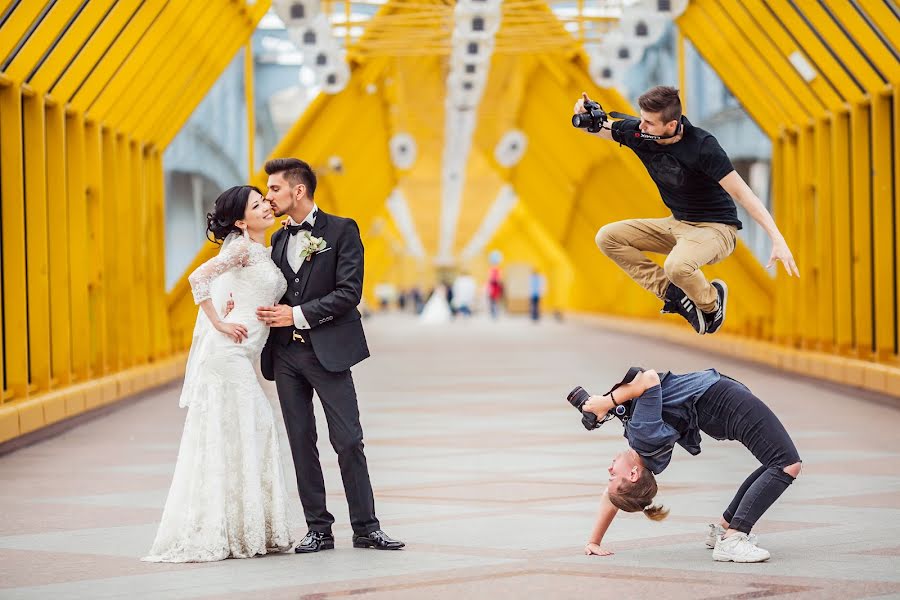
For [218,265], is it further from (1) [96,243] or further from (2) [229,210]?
(1) [96,243]

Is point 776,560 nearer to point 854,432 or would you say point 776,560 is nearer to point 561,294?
point 854,432

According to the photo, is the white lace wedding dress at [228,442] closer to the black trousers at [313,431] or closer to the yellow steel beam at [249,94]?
the black trousers at [313,431]

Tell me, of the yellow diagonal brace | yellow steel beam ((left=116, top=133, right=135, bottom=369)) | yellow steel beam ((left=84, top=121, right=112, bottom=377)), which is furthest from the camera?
yellow steel beam ((left=116, top=133, right=135, bottom=369))

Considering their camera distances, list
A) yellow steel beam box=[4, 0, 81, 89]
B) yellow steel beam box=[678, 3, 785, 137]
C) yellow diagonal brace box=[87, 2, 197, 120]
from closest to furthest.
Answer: yellow steel beam box=[4, 0, 81, 89] < yellow diagonal brace box=[87, 2, 197, 120] < yellow steel beam box=[678, 3, 785, 137]

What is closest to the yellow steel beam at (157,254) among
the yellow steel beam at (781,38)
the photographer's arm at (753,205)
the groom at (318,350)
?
the yellow steel beam at (781,38)

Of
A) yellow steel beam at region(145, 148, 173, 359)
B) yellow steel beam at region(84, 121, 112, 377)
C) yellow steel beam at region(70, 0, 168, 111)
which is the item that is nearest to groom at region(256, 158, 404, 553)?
yellow steel beam at region(70, 0, 168, 111)

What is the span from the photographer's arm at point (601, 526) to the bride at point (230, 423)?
1388 mm

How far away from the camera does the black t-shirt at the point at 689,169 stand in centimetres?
596

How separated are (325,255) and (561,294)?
4791 centimetres

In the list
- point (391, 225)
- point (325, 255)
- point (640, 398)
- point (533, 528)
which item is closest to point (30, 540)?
point (325, 255)

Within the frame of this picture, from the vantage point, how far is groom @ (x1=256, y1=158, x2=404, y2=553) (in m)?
6.24

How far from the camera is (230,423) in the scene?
20.3ft

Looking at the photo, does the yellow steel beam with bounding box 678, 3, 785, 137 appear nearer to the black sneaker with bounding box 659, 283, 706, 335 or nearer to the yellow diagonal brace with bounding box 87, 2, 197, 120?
the yellow diagonal brace with bounding box 87, 2, 197, 120

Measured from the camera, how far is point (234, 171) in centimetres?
2336
